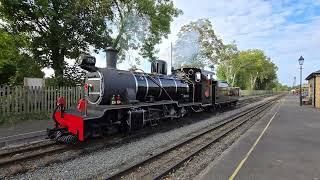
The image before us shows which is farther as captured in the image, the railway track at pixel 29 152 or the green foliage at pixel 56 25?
the green foliage at pixel 56 25

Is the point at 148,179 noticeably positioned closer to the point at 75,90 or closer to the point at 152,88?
the point at 152,88

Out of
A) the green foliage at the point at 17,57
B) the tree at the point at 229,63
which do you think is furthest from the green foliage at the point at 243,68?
the green foliage at the point at 17,57

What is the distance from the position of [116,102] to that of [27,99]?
6814 mm

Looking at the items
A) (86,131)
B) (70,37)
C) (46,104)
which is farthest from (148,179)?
(70,37)

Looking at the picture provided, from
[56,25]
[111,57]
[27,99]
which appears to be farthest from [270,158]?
[56,25]

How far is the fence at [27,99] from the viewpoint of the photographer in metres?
15.9

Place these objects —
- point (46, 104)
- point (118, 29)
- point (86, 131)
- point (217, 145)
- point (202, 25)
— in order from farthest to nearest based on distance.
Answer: point (202, 25) → point (118, 29) → point (46, 104) → point (217, 145) → point (86, 131)

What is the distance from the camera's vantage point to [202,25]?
5525cm

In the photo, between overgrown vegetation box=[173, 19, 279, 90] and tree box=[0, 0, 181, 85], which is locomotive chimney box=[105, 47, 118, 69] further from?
overgrown vegetation box=[173, 19, 279, 90]

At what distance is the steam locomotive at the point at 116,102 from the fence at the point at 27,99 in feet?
17.6

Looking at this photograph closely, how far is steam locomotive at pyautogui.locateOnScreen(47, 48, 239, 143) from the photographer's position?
11.1m

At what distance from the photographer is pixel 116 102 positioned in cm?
1255

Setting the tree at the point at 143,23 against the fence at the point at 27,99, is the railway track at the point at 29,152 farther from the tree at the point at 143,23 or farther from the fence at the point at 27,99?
the tree at the point at 143,23

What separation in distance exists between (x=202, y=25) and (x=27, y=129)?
4462 cm
